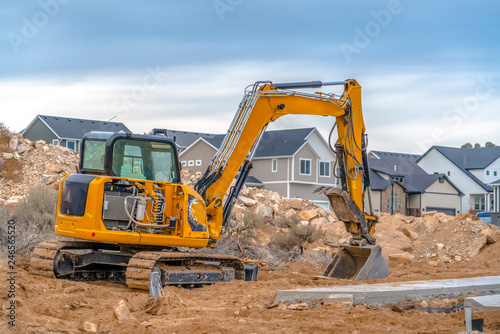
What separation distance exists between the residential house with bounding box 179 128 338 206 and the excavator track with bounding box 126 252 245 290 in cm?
3981

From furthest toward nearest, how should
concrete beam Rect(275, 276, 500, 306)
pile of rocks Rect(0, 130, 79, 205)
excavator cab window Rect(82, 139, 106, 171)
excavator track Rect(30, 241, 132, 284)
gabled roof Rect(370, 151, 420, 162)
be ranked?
gabled roof Rect(370, 151, 420, 162)
pile of rocks Rect(0, 130, 79, 205)
excavator cab window Rect(82, 139, 106, 171)
excavator track Rect(30, 241, 132, 284)
concrete beam Rect(275, 276, 500, 306)

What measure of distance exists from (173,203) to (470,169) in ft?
223

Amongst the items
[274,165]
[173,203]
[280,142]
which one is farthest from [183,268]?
[280,142]

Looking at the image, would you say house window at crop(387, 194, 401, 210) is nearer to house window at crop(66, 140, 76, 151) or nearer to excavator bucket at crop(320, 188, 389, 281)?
house window at crop(66, 140, 76, 151)

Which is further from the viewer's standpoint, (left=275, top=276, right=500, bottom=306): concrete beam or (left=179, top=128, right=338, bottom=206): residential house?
(left=179, top=128, right=338, bottom=206): residential house

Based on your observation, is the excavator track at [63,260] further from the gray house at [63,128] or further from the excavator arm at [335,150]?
the gray house at [63,128]

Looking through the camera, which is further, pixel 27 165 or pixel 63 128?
pixel 63 128

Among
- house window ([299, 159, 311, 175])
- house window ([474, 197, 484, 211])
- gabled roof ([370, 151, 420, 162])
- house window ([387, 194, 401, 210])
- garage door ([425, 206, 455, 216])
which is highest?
gabled roof ([370, 151, 420, 162])

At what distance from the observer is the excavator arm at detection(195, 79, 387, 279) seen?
1464cm

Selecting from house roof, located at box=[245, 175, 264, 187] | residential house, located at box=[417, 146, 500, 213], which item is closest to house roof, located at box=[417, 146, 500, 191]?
residential house, located at box=[417, 146, 500, 213]

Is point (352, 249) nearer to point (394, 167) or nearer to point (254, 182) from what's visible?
point (254, 182)

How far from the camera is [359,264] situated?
15.6 metres

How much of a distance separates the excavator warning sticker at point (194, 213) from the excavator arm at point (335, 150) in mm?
841

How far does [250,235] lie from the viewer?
25.4 metres
